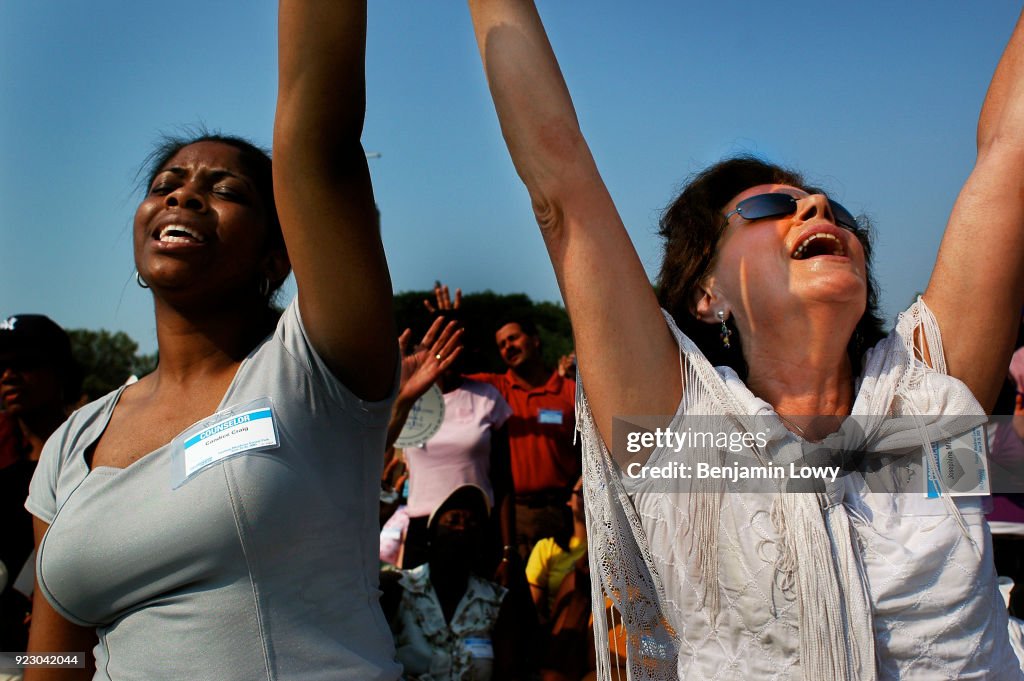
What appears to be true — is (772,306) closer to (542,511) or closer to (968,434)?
(968,434)

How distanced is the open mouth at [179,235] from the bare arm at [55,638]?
2.49ft

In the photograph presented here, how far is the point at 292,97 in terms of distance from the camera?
1.48 meters

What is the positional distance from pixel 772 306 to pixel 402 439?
3.50 meters

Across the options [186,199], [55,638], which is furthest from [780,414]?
[55,638]

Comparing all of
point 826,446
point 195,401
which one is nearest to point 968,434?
point 826,446

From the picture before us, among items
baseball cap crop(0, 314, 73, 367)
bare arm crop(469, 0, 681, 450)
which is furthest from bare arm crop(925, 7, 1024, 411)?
baseball cap crop(0, 314, 73, 367)

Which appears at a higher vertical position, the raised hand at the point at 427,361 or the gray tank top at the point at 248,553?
the raised hand at the point at 427,361

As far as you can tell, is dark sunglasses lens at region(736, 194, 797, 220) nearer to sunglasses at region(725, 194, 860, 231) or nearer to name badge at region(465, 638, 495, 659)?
sunglasses at region(725, 194, 860, 231)

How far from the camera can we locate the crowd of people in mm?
1455

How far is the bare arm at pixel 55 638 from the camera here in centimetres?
168

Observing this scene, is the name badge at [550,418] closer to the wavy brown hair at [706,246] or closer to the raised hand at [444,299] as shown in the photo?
the raised hand at [444,299]

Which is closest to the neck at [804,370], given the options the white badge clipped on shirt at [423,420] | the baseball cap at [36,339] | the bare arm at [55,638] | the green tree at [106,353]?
the bare arm at [55,638]

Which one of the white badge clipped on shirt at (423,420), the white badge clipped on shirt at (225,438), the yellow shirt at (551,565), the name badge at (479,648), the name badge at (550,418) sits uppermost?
the name badge at (550,418)

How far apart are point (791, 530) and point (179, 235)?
136cm
